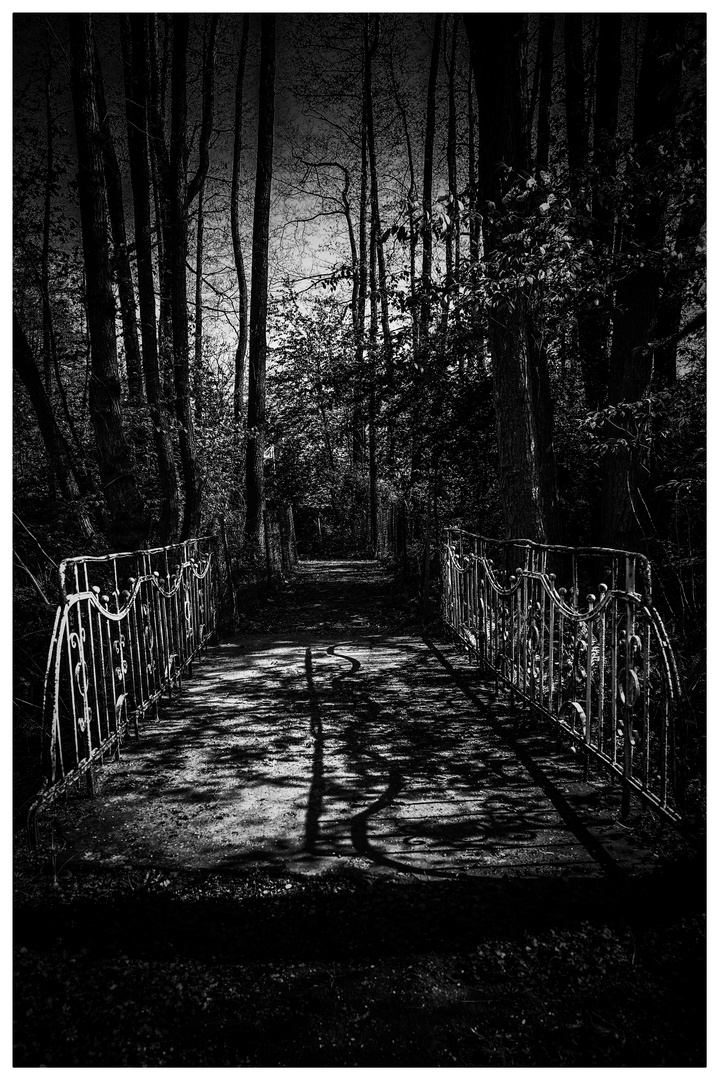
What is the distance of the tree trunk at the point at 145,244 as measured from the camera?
381 inches

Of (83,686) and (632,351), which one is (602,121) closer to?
(632,351)

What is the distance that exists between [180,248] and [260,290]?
12.4 ft

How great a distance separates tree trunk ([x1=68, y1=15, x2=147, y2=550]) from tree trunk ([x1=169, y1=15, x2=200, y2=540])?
1.69 metres

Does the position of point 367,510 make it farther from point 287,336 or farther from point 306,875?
point 306,875

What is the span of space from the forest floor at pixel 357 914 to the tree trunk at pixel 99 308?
406 centimetres

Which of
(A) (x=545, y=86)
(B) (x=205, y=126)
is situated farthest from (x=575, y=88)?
(B) (x=205, y=126)

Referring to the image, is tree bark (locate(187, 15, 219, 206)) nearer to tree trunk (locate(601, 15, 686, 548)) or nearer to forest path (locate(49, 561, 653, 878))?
tree trunk (locate(601, 15, 686, 548))

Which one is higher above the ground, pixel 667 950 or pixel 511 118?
pixel 511 118

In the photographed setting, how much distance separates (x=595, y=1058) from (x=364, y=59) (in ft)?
74.5

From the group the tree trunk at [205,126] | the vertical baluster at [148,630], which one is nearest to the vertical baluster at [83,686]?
the vertical baluster at [148,630]

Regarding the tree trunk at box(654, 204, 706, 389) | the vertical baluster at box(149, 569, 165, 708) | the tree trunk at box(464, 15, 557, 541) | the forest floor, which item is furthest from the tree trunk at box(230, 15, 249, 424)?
the forest floor

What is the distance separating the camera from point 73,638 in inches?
156
